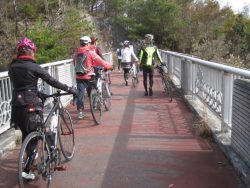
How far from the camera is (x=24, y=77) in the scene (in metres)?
4.60

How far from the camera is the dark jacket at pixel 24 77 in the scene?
181 inches

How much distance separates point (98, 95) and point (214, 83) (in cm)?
249

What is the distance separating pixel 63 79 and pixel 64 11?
9.22 m

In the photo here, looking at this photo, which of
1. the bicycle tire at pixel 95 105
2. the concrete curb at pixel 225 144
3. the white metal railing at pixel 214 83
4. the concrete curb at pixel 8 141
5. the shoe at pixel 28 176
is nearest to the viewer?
the shoe at pixel 28 176

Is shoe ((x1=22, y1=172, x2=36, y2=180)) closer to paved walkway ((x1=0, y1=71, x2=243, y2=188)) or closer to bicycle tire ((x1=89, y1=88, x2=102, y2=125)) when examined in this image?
paved walkway ((x1=0, y1=71, x2=243, y2=188))

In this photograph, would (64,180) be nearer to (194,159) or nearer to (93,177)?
(93,177)

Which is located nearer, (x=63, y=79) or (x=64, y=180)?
(x=64, y=180)

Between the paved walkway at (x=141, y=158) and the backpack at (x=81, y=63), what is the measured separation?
1.04 meters

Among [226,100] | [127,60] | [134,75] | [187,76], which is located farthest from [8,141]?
[127,60]

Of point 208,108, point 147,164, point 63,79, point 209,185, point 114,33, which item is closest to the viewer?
point 209,185

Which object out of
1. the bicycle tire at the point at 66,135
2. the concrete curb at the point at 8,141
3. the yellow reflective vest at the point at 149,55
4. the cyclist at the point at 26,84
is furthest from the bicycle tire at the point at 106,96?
the cyclist at the point at 26,84

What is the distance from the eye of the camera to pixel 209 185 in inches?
187

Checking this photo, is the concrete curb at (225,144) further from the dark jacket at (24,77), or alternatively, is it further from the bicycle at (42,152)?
the dark jacket at (24,77)

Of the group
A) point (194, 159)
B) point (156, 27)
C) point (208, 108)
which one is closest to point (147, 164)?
point (194, 159)
